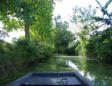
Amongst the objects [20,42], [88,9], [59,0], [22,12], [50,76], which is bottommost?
[50,76]

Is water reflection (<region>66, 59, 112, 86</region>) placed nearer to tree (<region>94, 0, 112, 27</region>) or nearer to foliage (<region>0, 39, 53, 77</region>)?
foliage (<region>0, 39, 53, 77</region>)

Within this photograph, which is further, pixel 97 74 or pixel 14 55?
pixel 97 74

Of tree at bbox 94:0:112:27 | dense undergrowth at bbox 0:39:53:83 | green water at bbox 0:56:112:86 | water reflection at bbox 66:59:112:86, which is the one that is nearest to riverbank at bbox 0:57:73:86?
green water at bbox 0:56:112:86

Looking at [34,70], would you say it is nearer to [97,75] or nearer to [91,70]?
[91,70]

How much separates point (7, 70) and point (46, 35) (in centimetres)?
993

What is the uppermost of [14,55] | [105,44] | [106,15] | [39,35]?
[106,15]

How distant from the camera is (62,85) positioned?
12.5ft

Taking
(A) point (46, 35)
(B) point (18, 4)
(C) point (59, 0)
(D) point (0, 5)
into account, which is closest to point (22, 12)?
(B) point (18, 4)

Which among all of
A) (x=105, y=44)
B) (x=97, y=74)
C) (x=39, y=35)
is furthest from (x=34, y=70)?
(x=39, y=35)

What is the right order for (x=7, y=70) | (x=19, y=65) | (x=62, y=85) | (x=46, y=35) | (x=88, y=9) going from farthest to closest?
(x=88, y=9), (x=46, y=35), (x=19, y=65), (x=7, y=70), (x=62, y=85)

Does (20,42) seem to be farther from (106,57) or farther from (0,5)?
(106,57)

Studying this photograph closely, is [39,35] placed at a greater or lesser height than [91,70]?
greater

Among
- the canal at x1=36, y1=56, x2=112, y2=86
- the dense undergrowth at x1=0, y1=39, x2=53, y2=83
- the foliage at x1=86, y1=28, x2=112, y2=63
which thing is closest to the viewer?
the canal at x1=36, y1=56, x2=112, y2=86

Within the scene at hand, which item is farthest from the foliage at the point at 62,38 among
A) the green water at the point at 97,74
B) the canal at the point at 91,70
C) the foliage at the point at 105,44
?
the green water at the point at 97,74
